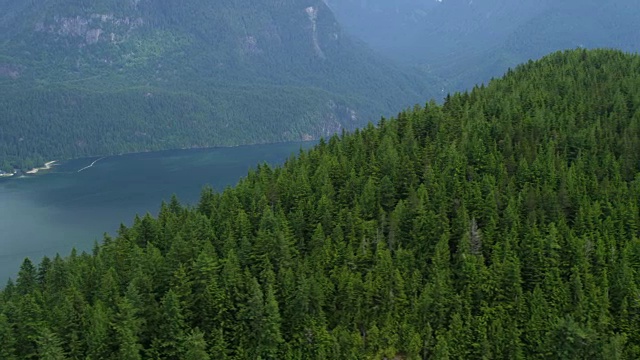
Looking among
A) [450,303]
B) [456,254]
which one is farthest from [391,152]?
[450,303]

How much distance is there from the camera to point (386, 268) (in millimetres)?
73562

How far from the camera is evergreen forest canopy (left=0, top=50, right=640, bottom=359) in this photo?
67688 mm

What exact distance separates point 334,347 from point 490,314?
1555 cm

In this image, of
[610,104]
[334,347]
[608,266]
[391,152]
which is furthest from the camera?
[610,104]

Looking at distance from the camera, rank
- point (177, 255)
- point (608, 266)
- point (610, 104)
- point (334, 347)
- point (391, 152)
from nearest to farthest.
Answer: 1. point (334, 347)
2. point (608, 266)
3. point (177, 255)
4. point (391, 152)
5. point (610, 104)

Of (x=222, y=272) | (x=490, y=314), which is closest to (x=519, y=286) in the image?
(x=490, y=314)

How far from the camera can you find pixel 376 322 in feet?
231

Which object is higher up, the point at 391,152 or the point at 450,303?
the point at 391,152

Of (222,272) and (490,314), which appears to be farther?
(222,272)

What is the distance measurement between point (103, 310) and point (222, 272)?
1227cm

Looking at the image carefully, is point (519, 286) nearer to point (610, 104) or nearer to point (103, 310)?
point (103, 310)

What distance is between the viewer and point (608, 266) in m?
72.1

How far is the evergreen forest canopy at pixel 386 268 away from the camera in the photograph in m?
67.7

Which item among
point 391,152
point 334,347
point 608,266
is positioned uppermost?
point 391,152
